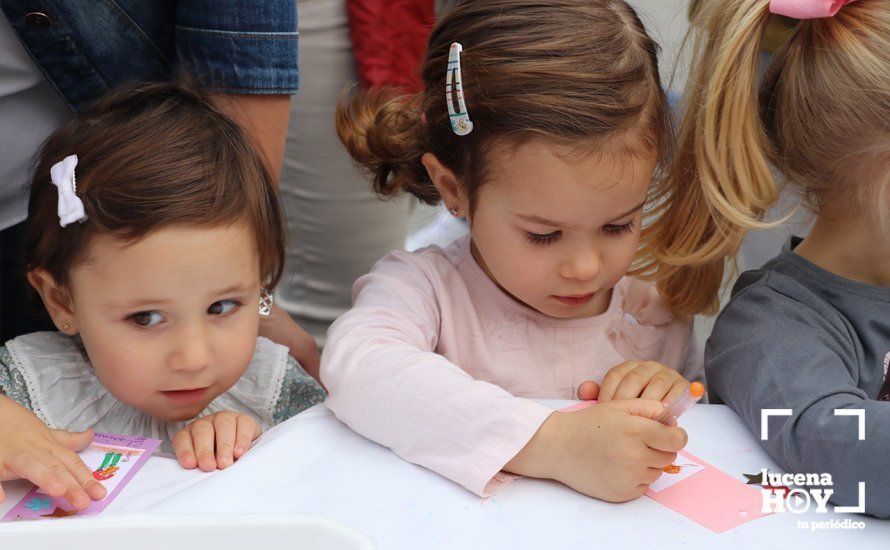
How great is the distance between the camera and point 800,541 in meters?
0.80

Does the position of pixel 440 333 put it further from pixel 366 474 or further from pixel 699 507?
pixel 699 507

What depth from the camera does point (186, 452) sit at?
940mm

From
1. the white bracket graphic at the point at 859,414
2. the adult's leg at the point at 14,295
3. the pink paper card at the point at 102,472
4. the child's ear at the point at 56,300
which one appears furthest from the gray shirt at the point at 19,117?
the white bracket graphic at the point at 859,414

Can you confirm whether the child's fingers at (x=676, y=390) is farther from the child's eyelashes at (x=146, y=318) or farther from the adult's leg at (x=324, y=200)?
the adult's leg at (x=324, y=200)

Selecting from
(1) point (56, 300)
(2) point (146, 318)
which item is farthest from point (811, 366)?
(1) point (56, 300)

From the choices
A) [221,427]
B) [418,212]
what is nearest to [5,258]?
[221,427]

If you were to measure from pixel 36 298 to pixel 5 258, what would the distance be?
0.48 ft

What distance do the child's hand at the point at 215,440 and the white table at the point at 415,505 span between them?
2 cm

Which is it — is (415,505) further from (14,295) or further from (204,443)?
(14,295)

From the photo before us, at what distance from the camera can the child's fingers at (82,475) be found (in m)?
0.86

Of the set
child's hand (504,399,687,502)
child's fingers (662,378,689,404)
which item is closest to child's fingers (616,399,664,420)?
child's hand (504,399,687,502)

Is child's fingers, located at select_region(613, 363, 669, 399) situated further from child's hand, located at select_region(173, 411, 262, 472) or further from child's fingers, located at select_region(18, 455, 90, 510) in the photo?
child's fingers, located at select_region(18, 455, 90, 510)

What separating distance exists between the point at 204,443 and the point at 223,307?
17 cm

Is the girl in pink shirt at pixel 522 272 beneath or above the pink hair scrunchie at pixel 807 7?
beneath
